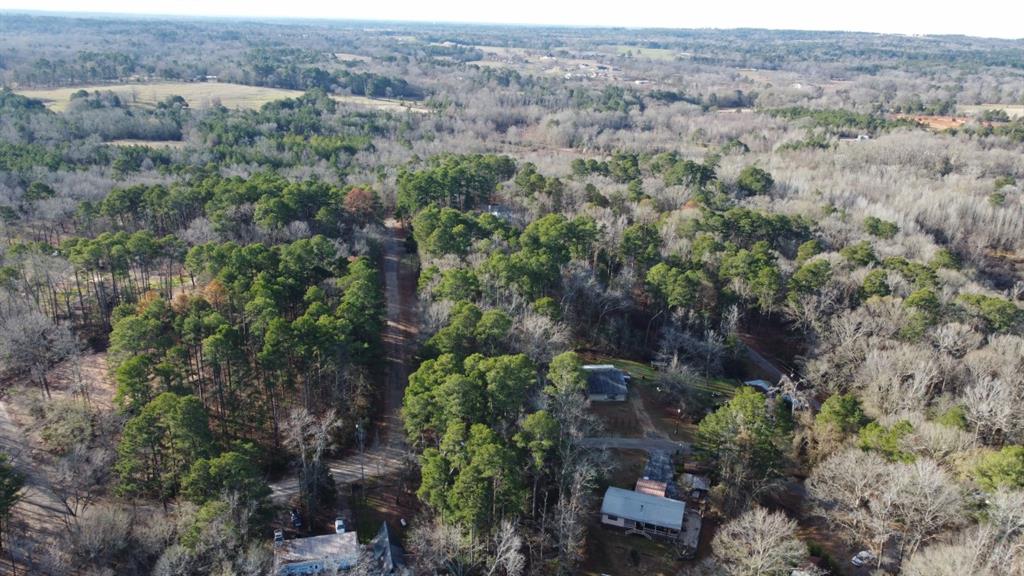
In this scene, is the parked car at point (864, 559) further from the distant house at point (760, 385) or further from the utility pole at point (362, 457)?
the utility pole at point (362, 457)

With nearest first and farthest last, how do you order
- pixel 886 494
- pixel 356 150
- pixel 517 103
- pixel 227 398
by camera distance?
pixel 886 494 < pixel 227 398 < pixel 356 150 < pixel 517 103

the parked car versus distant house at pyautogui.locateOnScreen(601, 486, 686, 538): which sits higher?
distant house at pyautogui.locateOnScreen(601, 486, 686, 538)

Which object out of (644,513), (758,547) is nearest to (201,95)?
(644,513)

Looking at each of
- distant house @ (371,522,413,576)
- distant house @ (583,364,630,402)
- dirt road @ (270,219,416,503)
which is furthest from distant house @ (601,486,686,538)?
dirt road @ (270,219,416,503)

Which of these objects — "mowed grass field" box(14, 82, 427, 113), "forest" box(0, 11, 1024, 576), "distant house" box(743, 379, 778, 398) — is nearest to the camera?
"forest" box(0, 11, 1024, 576)

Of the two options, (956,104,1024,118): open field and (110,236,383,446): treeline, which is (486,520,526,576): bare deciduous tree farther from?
(956,104,1024,118): open field

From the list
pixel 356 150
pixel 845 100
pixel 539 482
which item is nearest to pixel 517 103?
pixel 356 150

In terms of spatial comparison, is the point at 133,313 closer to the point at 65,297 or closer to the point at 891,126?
the point at 65,297
